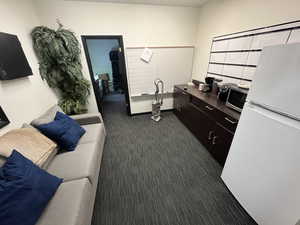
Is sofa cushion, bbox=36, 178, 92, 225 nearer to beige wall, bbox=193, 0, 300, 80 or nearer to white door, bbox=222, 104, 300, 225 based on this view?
white door, bbox=222, 104, 300, 225

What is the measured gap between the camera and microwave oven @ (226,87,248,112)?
1585 millimetres

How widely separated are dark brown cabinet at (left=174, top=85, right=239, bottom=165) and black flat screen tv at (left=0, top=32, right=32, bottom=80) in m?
2.67

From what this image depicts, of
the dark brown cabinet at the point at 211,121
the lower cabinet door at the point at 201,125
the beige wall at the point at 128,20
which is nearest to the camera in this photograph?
the dark brown cabinet at the point at 211,121

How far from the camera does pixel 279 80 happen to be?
36.5 inches

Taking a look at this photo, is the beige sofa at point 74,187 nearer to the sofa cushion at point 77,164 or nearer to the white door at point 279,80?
the sofa cushion at point 77,164

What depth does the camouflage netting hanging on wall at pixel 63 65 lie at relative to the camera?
6.98 feet

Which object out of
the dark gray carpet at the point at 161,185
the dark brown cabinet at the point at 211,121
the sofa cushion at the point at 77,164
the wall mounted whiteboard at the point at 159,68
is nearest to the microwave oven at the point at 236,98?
the dark brown cabinet at the point at 211,121

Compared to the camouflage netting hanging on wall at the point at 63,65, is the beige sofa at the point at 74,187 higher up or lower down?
lower down

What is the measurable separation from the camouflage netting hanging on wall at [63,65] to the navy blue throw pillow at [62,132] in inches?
41.4

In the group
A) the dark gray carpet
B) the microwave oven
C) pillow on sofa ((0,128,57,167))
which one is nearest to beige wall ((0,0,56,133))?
pillow on sofa ((0,128,57,167))

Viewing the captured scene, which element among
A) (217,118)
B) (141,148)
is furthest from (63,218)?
(217,118)

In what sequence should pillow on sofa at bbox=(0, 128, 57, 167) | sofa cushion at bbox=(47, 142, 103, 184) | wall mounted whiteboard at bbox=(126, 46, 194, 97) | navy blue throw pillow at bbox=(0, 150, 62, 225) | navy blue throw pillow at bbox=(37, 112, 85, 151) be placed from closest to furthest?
navy blue throw pillow at bbox=(0, 150, 62, 225) < pillow on sofa at bbox=(0, 128, 57, 167) < sofa cushion at bbox=(47, 142, 103, 184) < navy blue throw pillow at bbox=(37, 112, 85, 151) < wall mounted whiteboard at bbox=(126, 46, 194, 97)

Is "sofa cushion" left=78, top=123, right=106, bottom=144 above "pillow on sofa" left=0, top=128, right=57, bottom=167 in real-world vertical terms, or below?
below

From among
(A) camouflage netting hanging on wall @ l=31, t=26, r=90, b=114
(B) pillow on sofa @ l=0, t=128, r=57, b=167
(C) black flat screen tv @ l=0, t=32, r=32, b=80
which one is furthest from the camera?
(A) camouflage netting hanging on wall @ l=31, t=26, r=90, b=114
